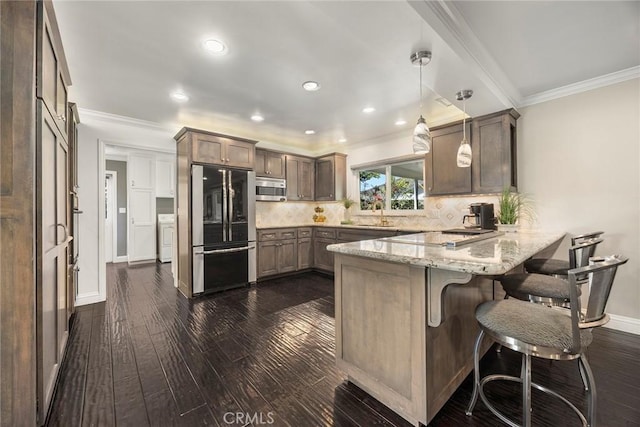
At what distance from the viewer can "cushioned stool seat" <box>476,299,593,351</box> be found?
1.12 m

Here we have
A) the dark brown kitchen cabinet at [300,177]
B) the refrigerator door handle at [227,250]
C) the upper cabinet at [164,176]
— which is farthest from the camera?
the upper cabinet at [164,176]

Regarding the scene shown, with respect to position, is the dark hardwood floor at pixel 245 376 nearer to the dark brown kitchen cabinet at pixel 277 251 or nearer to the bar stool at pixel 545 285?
the bar stool at pixel 545 285

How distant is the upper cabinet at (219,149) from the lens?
353 cm

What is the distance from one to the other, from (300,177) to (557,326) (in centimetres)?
434

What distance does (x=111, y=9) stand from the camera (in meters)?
1.69

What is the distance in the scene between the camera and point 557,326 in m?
1.21

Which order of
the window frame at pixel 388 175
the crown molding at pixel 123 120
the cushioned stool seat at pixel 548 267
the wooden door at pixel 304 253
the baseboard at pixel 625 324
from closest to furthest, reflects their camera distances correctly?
the cushioned stool seat at pixel 548 267
the baseboard at pixel 625 324
the crown molding at pixel 123 120
the window frame at pixel 388 175
the wooden door at pixel 304 253

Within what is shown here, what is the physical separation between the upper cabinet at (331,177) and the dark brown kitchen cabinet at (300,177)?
0.48ft

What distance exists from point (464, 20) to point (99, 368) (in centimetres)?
364

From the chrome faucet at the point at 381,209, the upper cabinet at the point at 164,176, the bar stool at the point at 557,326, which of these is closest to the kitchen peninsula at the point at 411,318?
the bar stool at the point at 557,326

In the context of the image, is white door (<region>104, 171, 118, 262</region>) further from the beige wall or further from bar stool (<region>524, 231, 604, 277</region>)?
the beige wall

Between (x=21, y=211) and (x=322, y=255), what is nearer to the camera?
(x=21, y=211)

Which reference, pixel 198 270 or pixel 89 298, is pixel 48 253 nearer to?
pixel 198 270

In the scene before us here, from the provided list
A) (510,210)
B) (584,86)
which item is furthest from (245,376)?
(584,86)
